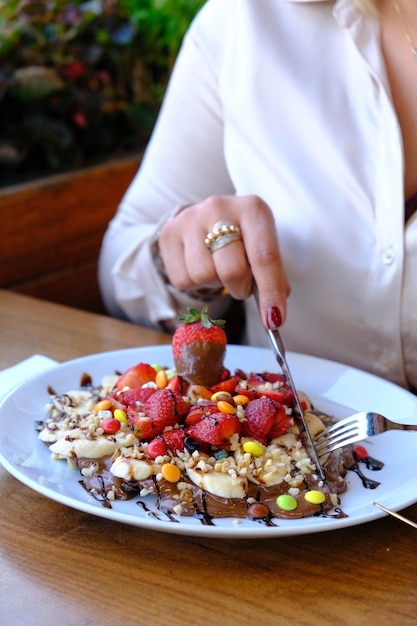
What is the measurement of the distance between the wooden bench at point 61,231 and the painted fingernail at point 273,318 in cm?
121

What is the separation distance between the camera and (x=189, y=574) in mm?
740

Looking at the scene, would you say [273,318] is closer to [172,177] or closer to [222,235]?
[222,235]

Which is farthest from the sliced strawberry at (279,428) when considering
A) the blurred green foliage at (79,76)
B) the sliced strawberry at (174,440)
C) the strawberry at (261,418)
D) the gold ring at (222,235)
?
the blurred green foliage at (79,76)

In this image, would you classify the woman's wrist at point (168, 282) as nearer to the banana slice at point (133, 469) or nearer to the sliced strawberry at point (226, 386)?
the sliced strawberry at point (226, 386)

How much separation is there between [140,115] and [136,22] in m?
0.34

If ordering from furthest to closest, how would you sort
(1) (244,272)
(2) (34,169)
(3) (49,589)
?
(2) (34,169)
(1) (244,272)
(3) (49,589)

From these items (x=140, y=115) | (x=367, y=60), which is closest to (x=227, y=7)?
(x=367, y=60)

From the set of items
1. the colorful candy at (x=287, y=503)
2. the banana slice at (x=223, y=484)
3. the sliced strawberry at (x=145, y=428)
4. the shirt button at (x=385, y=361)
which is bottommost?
the shirt button at (x=385, y=361)

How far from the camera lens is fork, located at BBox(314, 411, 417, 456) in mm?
862

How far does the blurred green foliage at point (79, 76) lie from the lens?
2301 mm

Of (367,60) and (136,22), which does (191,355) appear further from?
(136,22)

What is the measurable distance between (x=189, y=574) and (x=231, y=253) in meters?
0.53

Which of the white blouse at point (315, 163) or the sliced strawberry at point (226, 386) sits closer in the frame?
the sliced strawberry at point (226, 386)

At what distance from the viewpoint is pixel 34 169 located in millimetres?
2357
